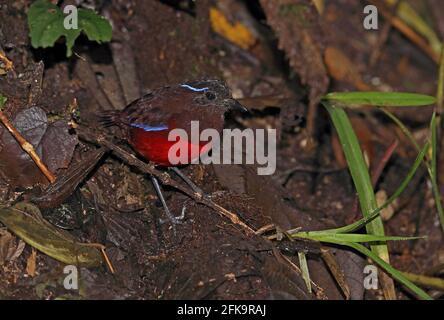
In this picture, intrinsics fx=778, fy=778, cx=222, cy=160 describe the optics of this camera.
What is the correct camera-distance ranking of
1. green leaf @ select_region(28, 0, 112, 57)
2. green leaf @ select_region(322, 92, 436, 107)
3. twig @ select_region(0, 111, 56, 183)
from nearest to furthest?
twig @ select_region(0, 111, 56, 183) → green leaf @ select_region(28, 0, 112, 57) → green leaf @ select_region(322, 92, 436, 107)

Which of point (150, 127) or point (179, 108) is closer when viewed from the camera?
point (150, 127)

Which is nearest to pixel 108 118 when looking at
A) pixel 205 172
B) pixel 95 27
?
pixel 95 27

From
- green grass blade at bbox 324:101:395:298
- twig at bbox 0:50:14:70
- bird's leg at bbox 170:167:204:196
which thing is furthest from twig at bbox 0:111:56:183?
green grass blade at bbox 324:101:395:298

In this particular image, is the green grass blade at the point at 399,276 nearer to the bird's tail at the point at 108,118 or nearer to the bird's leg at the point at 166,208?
the bird's leg at the point at 166,208

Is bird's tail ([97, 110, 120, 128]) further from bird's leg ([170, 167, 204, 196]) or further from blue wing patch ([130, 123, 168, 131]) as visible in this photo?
bird's leg ([170, 167, 204, 196])

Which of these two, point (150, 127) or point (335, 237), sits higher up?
point (150, 127)

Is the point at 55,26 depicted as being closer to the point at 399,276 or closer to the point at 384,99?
the point at 384,99

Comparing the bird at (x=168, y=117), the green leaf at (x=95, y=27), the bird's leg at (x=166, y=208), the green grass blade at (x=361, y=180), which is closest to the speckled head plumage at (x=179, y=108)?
the bird at (x=168, y=117)

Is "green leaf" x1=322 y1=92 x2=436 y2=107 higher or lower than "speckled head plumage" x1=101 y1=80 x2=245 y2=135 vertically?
higher
